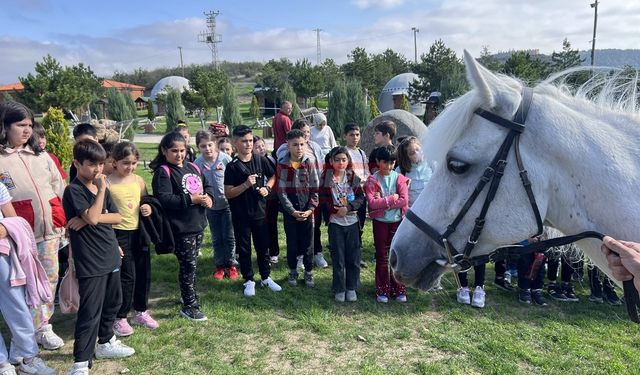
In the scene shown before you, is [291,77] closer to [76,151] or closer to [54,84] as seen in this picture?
[54,84]

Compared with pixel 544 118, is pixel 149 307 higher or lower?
lower

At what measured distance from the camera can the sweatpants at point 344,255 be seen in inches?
188

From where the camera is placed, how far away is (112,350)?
3578 millimetres

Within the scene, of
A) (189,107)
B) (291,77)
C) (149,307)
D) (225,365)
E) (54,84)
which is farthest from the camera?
(291,77)

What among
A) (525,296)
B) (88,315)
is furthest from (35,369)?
(525,296)

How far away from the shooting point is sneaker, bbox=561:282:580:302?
4.82 meters

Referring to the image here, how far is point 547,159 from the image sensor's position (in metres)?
1.71

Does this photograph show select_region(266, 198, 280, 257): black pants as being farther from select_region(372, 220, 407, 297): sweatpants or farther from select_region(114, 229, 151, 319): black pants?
select_region(114, 229, 151, 319): black pants

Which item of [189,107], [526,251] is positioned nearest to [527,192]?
[526,251]

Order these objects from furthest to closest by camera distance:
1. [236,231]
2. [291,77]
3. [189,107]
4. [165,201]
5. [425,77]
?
[291,77] → [425,77] → [189,107] → [236,231] → [165,201]

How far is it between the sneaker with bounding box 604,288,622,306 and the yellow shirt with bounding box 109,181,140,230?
5341 millimetres

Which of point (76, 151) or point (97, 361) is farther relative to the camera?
point (97, 361)

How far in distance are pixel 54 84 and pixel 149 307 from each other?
95.5 feet

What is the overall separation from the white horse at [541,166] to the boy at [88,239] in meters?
2.58
